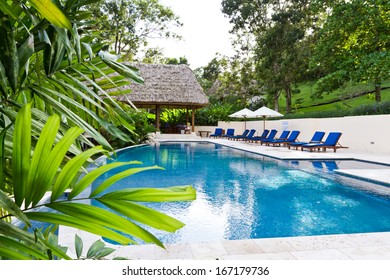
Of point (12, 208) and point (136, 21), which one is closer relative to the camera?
point (12, 208)

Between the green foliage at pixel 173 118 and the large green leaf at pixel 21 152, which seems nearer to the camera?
the large green leaf at pixel 21 152

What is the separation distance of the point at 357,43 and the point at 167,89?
14.3 metres

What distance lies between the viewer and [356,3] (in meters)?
18.3

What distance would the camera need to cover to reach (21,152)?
707 millimetres

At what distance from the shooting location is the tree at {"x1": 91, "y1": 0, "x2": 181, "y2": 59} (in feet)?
102

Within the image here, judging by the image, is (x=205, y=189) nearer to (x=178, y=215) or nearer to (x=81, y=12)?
(x=178, y=215)

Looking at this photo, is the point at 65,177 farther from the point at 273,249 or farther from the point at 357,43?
the point at 357,43

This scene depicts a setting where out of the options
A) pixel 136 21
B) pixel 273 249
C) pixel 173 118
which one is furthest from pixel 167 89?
pixel 273 249

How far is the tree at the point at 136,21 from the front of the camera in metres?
31.2

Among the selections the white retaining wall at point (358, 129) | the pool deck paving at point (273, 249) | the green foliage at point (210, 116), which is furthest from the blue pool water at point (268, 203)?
the green foliage at point (210, 116)

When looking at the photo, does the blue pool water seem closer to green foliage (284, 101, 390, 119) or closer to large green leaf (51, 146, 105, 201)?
large green leaf (51, 146, 105, 201)

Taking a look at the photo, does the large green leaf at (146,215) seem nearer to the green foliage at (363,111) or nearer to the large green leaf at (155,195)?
the large green leaf at (155,195)

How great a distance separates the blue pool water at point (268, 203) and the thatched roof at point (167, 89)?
48.4 feet

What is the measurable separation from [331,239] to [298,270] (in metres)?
3.33
